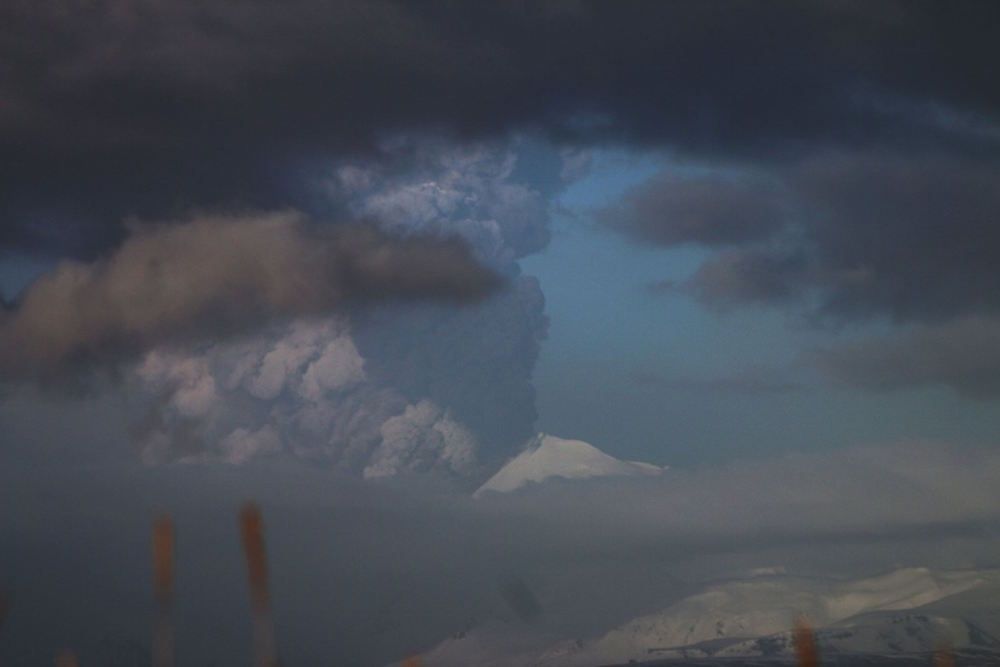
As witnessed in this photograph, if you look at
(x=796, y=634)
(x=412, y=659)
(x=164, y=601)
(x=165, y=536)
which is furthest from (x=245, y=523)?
(x=796, y=634)

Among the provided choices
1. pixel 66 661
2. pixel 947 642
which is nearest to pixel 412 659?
pixel 66 661

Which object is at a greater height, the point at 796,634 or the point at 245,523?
the point at 245,523

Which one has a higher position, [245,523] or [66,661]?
[245,523]

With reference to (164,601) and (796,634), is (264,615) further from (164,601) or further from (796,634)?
(796,634)

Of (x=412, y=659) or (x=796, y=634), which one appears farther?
(x=412, y=659)

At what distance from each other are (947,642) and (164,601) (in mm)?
7164

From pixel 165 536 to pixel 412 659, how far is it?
9.89 ft

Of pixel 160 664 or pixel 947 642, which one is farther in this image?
pixel 160 664

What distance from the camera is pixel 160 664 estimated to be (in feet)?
41.9

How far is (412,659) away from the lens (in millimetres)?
12336

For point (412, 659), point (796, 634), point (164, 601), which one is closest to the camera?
point (796, 634)

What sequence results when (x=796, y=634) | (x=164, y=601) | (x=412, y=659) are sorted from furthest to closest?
(x=412, y=659), (x=164, y=601), (x=796, y=634)

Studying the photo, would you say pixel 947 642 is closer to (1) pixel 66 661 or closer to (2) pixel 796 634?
(2) pixel 796 634

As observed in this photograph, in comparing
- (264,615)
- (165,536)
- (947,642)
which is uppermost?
(165,536)
